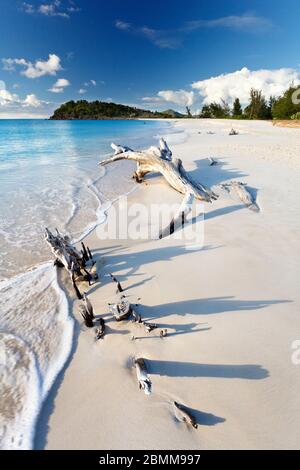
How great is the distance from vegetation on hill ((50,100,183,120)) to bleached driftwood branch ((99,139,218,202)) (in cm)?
14021

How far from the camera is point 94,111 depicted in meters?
137

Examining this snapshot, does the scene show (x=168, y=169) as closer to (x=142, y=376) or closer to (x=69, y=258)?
(x=69, y=258)

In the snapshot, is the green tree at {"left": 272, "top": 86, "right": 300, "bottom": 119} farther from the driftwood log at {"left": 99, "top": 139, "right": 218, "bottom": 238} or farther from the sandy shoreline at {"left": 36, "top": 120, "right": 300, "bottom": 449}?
the sandy shoreline at {"left": 36, "top": 120, "right": 300, "bottom": 449}

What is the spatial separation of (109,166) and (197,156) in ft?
15.3

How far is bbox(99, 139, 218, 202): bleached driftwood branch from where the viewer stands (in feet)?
21.9

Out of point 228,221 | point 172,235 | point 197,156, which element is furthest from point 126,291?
point 197,156

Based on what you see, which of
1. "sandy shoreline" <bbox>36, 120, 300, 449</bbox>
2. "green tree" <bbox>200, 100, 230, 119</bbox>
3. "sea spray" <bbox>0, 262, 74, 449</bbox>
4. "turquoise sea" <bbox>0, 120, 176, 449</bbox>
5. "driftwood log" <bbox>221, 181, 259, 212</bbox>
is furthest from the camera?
"green tree" <bbox>200, 100, 230, 119</bbox>

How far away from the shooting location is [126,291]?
3605 mm

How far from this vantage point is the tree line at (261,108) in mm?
42094

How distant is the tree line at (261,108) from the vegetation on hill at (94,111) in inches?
2432

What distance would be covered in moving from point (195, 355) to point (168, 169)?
19.1ft

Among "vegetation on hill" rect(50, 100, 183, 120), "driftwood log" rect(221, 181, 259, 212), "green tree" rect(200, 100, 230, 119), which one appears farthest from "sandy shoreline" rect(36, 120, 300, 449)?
"vegetation on hill" rect(50, 100, 183, 120)
